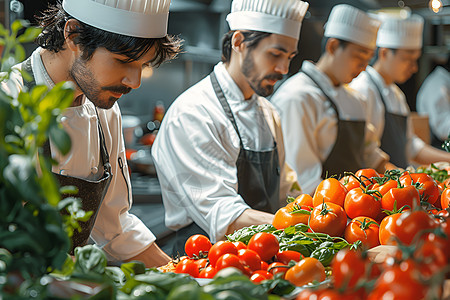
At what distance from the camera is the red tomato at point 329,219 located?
4.74 ft

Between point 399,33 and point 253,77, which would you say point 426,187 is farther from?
point 399,33

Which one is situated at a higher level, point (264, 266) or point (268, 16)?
point (268, 16)

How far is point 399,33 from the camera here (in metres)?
4.12

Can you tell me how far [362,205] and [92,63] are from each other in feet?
2.94

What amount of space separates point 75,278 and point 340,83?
2.71 metres

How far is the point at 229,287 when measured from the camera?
0.89 metres

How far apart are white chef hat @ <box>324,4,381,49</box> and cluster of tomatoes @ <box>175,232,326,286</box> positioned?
226 cm

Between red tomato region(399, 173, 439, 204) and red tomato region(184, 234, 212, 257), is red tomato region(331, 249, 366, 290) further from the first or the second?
red tomato region(399, 173, 439, 204)

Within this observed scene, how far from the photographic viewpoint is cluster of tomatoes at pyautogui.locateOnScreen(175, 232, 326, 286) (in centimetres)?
115

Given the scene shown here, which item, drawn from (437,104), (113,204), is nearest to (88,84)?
(113,204)

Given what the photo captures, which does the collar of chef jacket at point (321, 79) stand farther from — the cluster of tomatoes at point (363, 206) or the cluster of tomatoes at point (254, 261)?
the cluster of tomatoes at point (254, 261)

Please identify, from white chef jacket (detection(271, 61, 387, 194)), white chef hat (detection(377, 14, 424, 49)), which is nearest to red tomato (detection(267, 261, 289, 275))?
white chef jacket (detection(271, 61, 387, 194))

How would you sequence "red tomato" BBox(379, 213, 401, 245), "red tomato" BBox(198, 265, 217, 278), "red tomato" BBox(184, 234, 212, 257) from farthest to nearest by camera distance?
"red tomato" BBox(184, 234, 212, 257)
"red tomato" BBox(379, 213, 401, 245)
"red tomato" BBox(198, 265, 217, 278)

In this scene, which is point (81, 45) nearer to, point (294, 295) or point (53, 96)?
point (53, 96)
